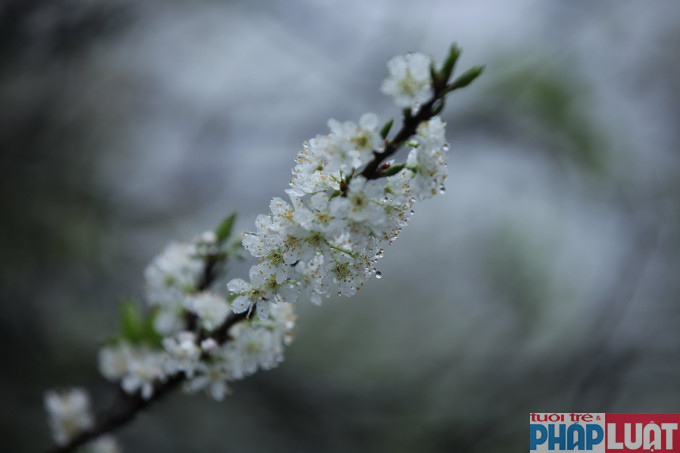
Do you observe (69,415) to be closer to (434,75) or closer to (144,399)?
(144,399)

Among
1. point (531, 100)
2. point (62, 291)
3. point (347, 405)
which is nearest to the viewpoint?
point (62, 291)

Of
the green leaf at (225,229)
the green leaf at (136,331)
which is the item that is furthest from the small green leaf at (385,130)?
the green leaf at (136,331)

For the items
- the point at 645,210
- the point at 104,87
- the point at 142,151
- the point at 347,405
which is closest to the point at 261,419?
the point at 347,405

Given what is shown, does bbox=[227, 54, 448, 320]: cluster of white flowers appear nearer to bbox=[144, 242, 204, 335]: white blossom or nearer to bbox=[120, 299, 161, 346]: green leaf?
bbox=[144, 242, 204, 335]: white blossom

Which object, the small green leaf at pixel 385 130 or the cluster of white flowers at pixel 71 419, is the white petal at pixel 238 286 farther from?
the cluster of white flowers at pixel 71 419

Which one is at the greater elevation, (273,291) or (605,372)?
(605,372)

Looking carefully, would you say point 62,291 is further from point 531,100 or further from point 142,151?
point 531,100

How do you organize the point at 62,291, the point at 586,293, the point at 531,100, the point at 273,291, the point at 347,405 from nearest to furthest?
the point at 273,291
the point at 62,291
the point at 347,405
the point at 586,293
the point at 531,100

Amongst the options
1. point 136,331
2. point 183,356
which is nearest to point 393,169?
point 183,356
